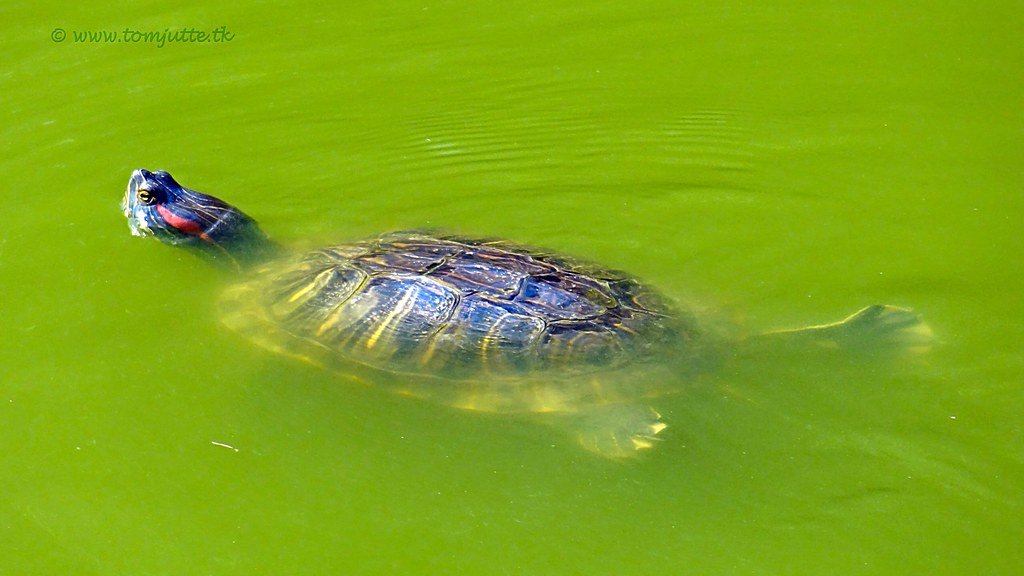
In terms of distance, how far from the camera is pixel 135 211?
17.7 feet

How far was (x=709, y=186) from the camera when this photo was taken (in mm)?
5844

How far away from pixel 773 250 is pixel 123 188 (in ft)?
13.4

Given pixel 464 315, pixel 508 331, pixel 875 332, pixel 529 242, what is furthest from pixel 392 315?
pixel 875 332

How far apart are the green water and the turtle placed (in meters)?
0.12

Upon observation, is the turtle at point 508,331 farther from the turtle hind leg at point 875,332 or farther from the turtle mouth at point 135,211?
the turtle mouth at point 135,211

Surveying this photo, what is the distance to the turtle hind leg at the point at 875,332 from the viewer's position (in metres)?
4.47

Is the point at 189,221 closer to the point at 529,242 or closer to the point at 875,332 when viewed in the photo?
the point at 529,242

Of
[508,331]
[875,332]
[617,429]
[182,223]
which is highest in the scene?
[182,223]

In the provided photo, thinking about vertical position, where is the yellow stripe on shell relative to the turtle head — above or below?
below

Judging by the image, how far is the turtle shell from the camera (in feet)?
14.2

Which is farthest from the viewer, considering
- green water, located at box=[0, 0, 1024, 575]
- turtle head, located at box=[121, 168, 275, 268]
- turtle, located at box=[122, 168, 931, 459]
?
turtle head, located at box=[121, 168, 275, 268]

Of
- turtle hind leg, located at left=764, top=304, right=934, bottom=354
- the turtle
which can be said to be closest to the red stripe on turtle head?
the turtle

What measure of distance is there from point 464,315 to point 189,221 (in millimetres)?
1980

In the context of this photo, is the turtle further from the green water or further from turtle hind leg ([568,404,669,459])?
the green water
